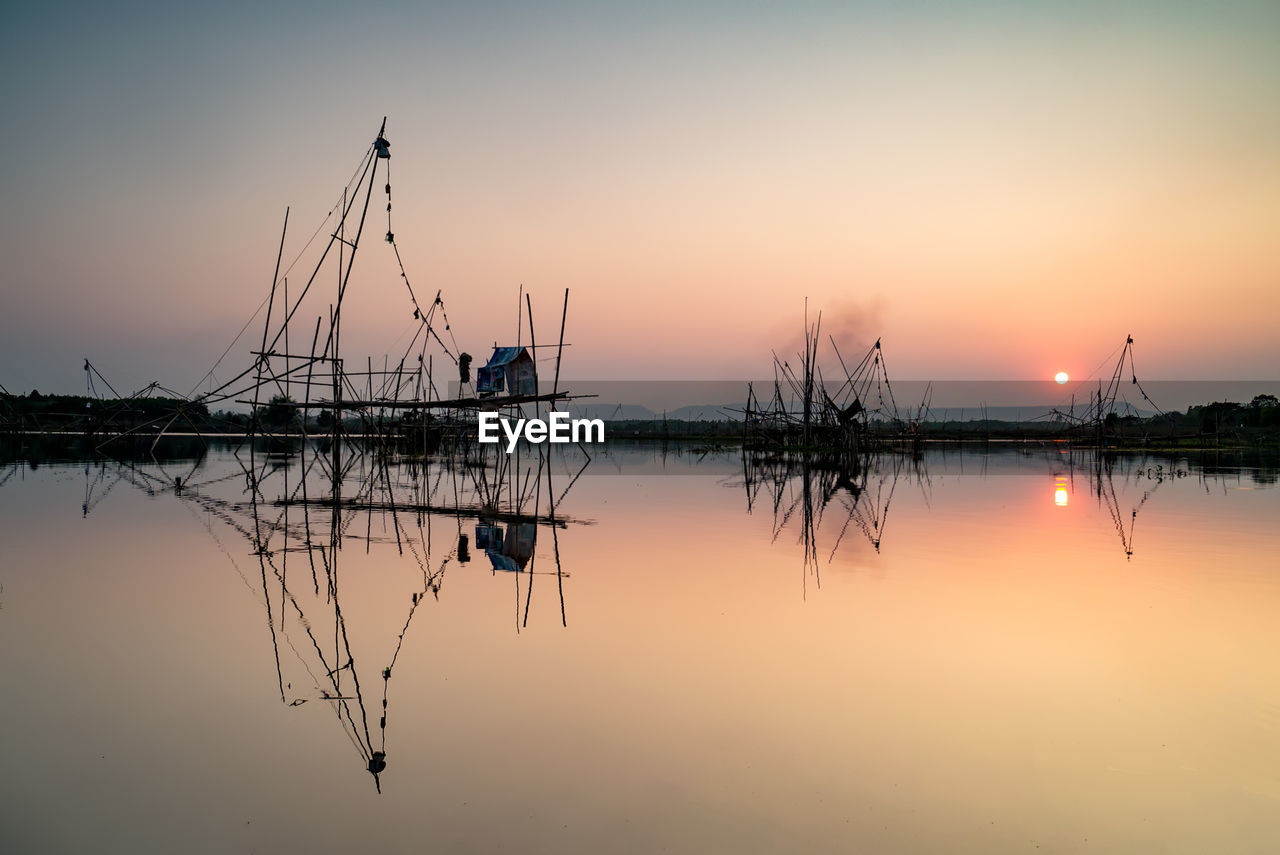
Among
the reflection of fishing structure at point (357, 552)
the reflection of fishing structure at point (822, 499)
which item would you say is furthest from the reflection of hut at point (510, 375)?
the reflection of fishing structure at point (822, 499)

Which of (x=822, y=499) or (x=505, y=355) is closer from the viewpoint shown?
(x=822, y=499)

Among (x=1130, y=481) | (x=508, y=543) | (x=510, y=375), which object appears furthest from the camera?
(x=510, y=375)

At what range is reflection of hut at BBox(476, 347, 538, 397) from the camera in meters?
23.7

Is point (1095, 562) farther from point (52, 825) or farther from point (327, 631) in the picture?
point (52, 825)

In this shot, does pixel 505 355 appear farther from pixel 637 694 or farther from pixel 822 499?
pixel 637 694

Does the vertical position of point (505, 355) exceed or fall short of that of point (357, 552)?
it exceeds it

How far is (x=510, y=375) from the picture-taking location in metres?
23.8

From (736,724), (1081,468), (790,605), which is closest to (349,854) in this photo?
(736,724)

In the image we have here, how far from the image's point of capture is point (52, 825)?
2902 mm

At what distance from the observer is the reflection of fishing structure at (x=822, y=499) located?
995cm

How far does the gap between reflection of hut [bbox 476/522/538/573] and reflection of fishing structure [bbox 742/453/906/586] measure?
287 centimetres

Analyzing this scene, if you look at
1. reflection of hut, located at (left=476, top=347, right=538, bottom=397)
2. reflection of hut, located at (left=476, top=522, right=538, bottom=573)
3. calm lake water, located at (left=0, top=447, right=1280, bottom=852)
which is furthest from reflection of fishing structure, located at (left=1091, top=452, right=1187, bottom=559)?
reflection of hut, located at (left=476, top=347, right=538, bottom=397)

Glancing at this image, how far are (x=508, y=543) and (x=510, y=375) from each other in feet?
48.7

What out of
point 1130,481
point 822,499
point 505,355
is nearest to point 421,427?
point 505,355
